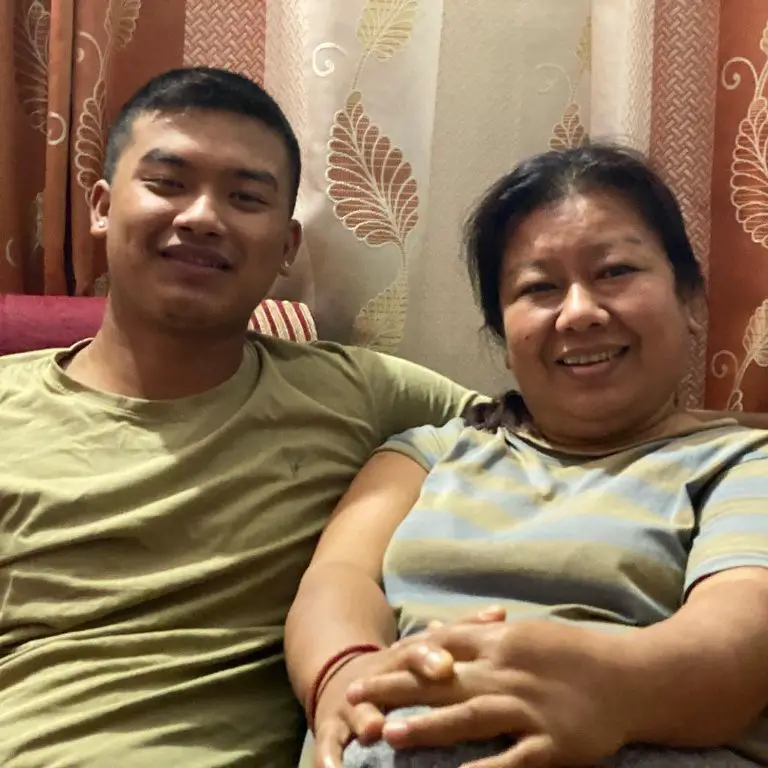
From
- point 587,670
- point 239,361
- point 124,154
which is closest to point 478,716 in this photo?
point 587,670

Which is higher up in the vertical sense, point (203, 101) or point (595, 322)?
point (203, 101)

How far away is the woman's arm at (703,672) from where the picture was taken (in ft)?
2.32

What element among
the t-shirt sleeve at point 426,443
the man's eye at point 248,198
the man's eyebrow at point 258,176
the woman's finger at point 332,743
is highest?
the man's eyebrow at point 258,176

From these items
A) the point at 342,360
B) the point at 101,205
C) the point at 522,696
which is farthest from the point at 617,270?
the point at 101,205

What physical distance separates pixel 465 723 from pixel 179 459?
1.70 feet

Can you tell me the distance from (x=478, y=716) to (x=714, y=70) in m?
1.17

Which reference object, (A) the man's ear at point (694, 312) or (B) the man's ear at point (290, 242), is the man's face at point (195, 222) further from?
(A) the man's ear at point (694, 312)

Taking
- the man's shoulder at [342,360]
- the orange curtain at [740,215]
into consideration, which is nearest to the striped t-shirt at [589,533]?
the man's shoulder at [342,360]

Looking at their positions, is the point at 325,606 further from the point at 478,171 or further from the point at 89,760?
the point at 478,171

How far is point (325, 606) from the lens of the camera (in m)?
0.89

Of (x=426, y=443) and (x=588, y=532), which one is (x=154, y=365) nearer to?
(x=426, y=443)

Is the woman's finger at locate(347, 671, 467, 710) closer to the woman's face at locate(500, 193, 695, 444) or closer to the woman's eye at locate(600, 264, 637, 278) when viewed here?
the woman's face at locate(500, 193, 695, 444)

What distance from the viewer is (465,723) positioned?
67 cm

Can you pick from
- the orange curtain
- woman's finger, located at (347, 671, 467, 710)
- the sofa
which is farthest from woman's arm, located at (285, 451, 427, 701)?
the orange curtain
